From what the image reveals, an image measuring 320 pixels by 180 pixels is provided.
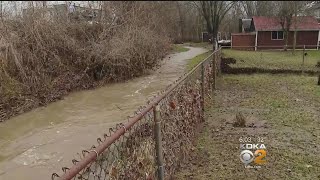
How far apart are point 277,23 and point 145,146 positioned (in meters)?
32.0

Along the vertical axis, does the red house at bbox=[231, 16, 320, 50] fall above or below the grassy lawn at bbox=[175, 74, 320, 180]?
above

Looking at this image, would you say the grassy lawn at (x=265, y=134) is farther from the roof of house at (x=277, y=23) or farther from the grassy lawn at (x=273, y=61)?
the roof of house at (x=277, y=23)

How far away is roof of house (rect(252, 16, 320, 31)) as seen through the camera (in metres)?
31.3

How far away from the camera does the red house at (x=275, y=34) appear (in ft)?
104

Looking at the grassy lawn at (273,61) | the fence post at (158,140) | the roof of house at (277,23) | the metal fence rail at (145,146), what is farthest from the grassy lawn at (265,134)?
the roof of house at (277,23)

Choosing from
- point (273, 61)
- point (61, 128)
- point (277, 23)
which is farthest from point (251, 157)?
point (277, 23)

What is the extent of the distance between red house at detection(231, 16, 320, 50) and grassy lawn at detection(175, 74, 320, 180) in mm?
22743

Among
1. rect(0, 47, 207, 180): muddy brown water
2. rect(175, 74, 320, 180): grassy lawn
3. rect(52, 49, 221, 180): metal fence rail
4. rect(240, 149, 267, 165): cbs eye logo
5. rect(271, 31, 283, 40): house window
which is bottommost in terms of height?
rect(0, 47, 207, 180): muddy brown water

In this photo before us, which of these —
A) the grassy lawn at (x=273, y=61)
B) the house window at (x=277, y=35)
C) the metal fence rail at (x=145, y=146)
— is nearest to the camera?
the metal fence rail at (x=145, y=146)

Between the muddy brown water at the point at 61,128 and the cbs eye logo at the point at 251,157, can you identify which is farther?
the muddy brown water at the point at 61,128

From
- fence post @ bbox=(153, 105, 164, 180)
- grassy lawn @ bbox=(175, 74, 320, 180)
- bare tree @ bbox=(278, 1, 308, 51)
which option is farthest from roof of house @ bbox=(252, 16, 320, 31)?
fence post @ bbox=(153, 105, 164, 180)

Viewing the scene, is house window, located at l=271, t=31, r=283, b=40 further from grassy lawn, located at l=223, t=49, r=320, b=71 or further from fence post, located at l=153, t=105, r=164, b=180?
fence post, located at l=153, t=105, r=164, b=180

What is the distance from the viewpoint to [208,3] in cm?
2139

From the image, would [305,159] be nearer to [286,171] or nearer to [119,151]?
[286,171]
